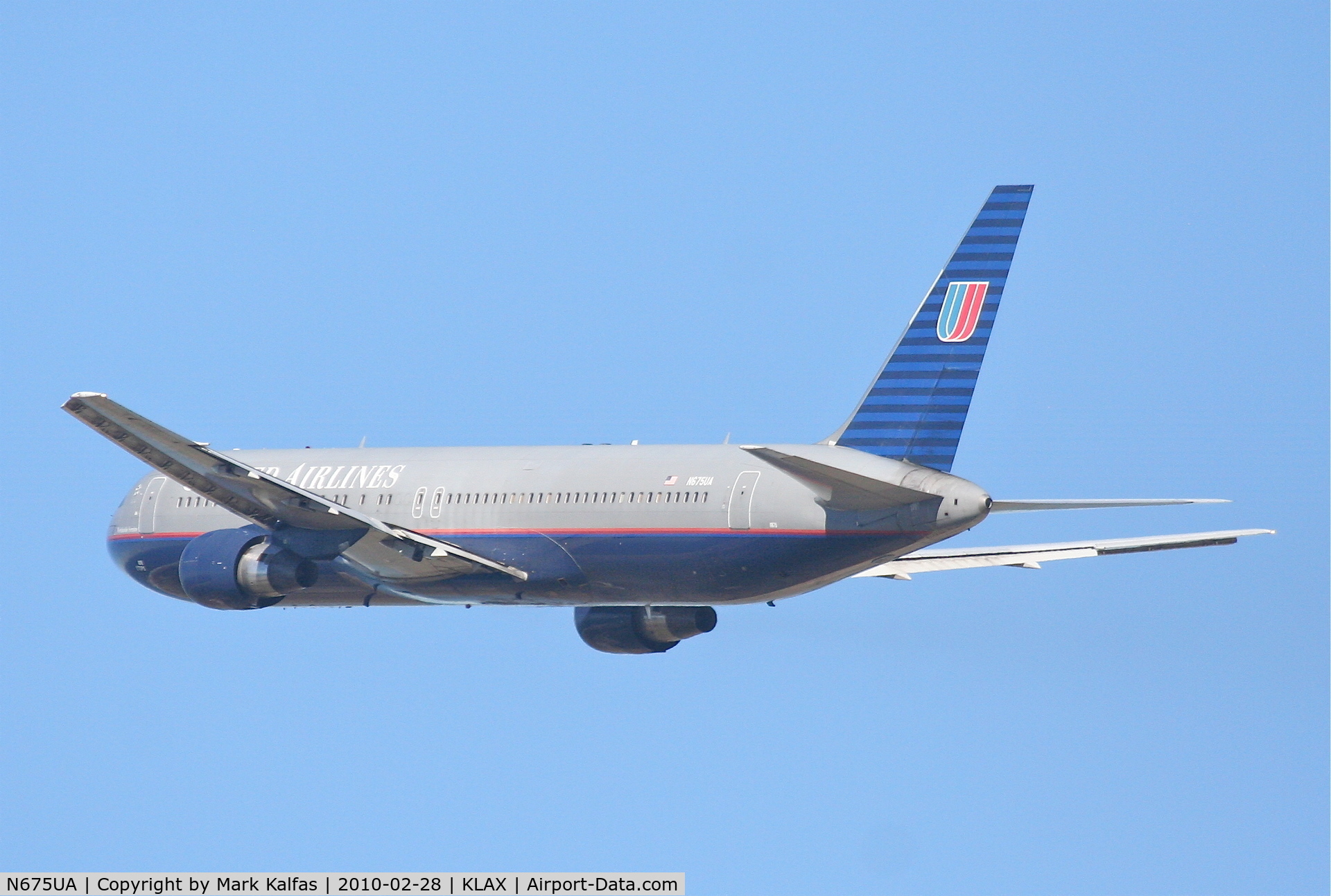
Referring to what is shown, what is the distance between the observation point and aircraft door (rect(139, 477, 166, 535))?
52000 millimetres

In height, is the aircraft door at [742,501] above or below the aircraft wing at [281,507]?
below

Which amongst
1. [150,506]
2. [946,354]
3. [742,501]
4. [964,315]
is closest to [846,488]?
[742,501]

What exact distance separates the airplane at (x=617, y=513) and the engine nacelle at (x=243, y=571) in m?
0.04

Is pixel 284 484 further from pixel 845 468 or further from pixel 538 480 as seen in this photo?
pixel 845 468

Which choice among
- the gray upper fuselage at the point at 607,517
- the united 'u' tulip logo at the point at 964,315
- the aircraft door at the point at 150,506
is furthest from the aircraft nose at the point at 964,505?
the aircraft door at the point at 150,506

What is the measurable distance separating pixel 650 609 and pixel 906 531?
9659mm

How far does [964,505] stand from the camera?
4138 cm

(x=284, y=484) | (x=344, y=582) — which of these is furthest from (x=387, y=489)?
(x=284, y=484)

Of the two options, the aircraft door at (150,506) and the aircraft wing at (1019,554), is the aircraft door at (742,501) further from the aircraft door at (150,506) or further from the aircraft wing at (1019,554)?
the aircraft door at (150,506)

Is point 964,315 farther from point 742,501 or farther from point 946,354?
point 742,501

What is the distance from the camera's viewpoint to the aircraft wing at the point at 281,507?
1702 inches

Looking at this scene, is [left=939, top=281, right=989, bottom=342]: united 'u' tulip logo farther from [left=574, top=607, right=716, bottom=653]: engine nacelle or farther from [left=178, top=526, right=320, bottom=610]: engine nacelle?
[left=178, top=526, right=320, bottom=610]: engine nacelle

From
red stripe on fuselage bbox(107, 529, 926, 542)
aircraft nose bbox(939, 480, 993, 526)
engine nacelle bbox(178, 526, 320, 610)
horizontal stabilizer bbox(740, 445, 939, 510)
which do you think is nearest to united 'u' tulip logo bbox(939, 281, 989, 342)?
aircraft nose bbox(939, 480, 993, 526)

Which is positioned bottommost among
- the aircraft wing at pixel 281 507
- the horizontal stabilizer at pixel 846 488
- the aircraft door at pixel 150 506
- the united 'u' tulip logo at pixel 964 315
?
the horizontal stabilizer at pixel 846 488
